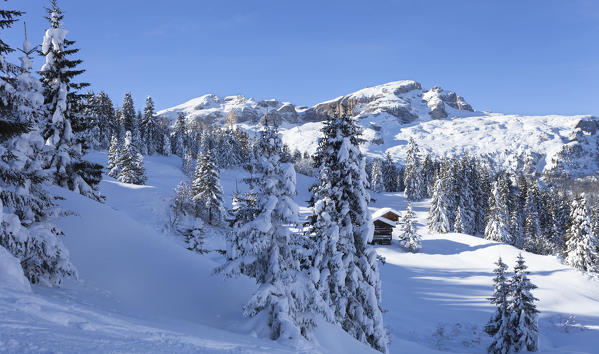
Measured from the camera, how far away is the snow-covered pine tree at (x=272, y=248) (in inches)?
391

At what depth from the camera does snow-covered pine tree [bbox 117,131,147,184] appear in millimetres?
50375

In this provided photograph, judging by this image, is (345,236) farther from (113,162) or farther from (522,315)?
(113,162)

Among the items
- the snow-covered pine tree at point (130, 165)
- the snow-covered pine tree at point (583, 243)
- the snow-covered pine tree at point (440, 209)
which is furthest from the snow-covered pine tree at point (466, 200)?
the snow-covered pine tree at point (130, 165)

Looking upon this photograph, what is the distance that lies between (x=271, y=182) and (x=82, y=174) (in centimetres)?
1273

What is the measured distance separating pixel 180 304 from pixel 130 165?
46.1 metres

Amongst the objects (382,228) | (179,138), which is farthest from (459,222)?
(179,138)

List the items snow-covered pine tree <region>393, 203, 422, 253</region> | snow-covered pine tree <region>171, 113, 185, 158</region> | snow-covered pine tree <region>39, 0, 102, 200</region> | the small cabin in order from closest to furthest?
snow-covered pine tree <region>39, 0, 102, 200</region>
snow-covered pine tree <region>393, 203, 422, 253</region>
the small cabin
snow-covered pine tree <region>171, 113, 185, 158</region>

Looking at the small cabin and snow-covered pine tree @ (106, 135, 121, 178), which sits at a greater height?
snow-covered pine tree @ (106, 135, 121, 178)

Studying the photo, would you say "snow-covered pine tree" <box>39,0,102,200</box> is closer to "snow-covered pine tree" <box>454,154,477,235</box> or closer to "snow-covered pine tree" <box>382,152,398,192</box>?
"snow-covered pine tree" <box>454,154,477,235</box>

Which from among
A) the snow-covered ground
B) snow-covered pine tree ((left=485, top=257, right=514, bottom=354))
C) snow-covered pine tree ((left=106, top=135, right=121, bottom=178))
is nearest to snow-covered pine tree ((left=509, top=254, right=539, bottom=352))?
snow-covered pine tree ((left=485, top=257, right=514, bottom=354))

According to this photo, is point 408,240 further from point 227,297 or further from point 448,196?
point 227,297

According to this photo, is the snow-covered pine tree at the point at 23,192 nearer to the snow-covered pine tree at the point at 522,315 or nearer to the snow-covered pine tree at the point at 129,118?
the snow-covered pine tree at the point at 522,315

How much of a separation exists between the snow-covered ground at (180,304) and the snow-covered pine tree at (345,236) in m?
1.96

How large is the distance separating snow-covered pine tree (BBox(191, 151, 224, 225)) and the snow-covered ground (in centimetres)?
553
